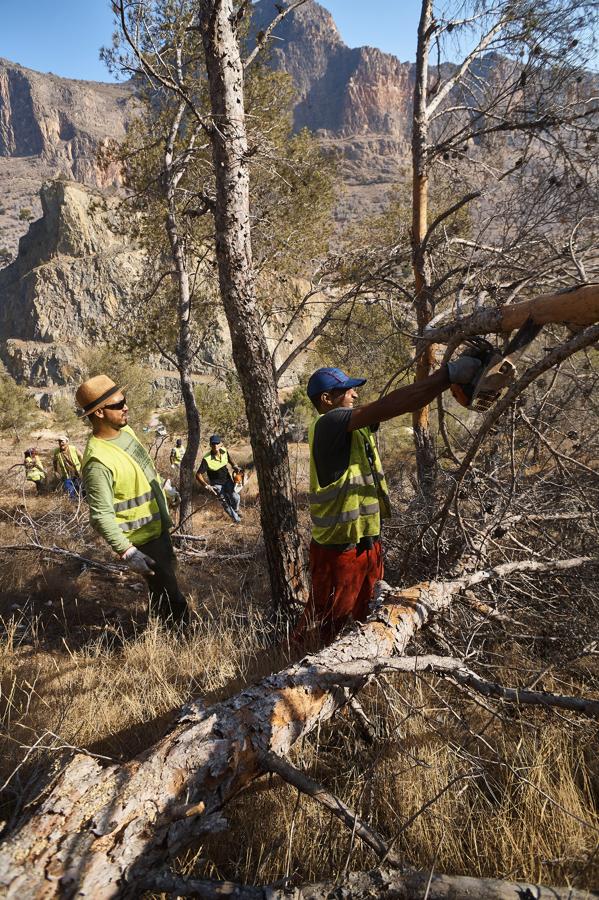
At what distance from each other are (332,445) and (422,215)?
3.68 metres

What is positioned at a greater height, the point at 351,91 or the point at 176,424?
the point at 351,91

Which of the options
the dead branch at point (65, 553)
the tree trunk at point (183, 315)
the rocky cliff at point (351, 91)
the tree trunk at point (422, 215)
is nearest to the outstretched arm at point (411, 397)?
the tree trunk at point (422, 215)

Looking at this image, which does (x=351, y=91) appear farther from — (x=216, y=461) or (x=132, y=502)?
(x=132, y=502)

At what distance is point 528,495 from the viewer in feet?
9.99

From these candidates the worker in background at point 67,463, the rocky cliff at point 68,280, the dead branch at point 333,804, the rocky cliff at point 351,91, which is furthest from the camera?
the rocky cliff at point 351,91

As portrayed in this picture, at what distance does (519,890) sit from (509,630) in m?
1.62

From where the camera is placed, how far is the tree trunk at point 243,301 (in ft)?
9.46

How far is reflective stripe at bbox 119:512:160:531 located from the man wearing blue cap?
1183mm

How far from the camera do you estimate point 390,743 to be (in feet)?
6.07

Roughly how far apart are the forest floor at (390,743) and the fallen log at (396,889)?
0.38ft

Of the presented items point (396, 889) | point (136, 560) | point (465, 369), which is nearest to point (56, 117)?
point (136, 560)

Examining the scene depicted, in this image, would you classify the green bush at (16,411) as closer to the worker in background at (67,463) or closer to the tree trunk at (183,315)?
the worker in background at (67,463)

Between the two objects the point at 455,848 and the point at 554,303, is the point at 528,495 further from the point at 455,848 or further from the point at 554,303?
the point at 455,848

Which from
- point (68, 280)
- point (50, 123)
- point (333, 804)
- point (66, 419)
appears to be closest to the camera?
point (333, 804)
